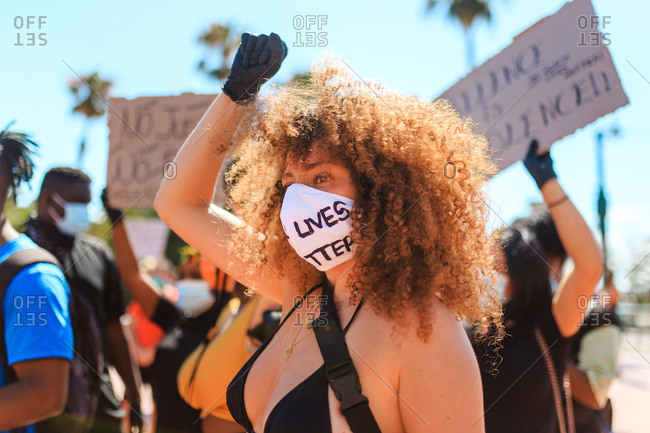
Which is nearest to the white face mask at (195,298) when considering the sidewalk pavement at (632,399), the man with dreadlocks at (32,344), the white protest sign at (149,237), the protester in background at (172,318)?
the protester in background at (172,318)

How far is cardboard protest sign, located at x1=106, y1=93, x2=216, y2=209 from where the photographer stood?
→ 4543 mm

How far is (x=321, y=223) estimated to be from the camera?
1836 millimetres

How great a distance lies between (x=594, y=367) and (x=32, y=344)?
275cm

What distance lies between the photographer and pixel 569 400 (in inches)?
106

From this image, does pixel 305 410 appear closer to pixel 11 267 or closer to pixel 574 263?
pixel 11 267

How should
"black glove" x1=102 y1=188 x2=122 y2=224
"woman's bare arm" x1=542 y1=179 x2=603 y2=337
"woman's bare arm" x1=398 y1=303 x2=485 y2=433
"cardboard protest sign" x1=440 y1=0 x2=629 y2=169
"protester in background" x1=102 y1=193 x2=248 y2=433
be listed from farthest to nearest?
"black glove" x1=102 y1=188 x2=122 y2=224, "protester in background" x1=102 y1=193 x2=248 y2=433, "cardboard protest sign" x1=440 y1=0 x2=629 y2=169, "woman's bare arm" x1=542 y1=179 x2=603 y2=337, "woman's bare arm" x1=398 y1=303 x2=485 y2=433

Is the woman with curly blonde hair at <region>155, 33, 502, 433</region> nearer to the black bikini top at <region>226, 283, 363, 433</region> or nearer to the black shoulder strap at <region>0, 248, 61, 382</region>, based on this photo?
the black bikini top at <region>226, 283, 363, 433</region>

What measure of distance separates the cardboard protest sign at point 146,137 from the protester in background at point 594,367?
309 centimetres

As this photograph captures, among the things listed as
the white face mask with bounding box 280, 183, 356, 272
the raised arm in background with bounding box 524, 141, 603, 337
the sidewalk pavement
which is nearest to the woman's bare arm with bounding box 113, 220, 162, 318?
the white face mask with bounding box 280, 183, 356, 272

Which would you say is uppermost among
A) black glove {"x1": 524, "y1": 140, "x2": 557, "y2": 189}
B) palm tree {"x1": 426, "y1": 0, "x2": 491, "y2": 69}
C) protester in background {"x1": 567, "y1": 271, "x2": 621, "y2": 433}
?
palm tree {"x1": 426, "y1": 0, "x2": 491, "y2": 69}

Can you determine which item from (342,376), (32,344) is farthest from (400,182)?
(32,344)

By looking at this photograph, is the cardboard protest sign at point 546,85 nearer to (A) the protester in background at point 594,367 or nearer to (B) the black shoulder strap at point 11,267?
(A) the protester in background at point 594,367

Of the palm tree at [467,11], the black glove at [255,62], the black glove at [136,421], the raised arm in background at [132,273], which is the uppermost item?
the palm tree at [467,11]

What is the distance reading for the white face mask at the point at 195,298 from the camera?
3.94m
